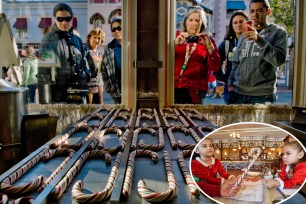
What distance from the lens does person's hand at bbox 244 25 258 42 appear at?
199 inches

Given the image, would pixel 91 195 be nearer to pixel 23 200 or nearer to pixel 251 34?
pixel 23 200

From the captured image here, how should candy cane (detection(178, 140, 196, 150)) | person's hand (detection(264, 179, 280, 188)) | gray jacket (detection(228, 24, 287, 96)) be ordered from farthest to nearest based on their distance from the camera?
gray jacket (detection(228, 24, 287, 96))
candy cane (detection(178, 140, 196, 150))
person's hand (detection(264, 179, 280, 188))

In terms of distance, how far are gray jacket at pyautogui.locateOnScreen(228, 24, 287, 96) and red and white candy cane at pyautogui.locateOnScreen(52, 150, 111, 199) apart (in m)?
3.56

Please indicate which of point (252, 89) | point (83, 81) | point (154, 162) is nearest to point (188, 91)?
point (252, 89)

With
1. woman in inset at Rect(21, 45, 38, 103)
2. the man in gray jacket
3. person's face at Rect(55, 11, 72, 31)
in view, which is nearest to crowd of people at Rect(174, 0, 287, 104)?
the man in gray jacket

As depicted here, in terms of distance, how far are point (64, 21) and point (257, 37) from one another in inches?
100

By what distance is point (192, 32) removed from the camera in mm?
5129

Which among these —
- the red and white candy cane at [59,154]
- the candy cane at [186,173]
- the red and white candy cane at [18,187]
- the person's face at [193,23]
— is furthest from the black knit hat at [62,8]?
the red and white candy cane at [18,187]

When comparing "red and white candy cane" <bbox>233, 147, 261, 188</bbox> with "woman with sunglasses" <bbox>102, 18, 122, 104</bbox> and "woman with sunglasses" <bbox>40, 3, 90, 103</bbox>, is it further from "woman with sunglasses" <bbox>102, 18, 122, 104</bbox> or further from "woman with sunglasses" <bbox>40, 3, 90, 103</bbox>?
"woman with sunglasses" <bbox>40, 3, 90, 103</bbox>

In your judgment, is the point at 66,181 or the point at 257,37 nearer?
the point at 66,181

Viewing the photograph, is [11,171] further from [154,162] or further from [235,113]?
[235,113]

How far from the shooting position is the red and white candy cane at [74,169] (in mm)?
1301

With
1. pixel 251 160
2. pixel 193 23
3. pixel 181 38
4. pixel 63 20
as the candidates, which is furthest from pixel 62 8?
pixel 251 160

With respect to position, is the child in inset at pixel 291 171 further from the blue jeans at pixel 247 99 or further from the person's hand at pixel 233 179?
the blue jeans at pixel 247 99
